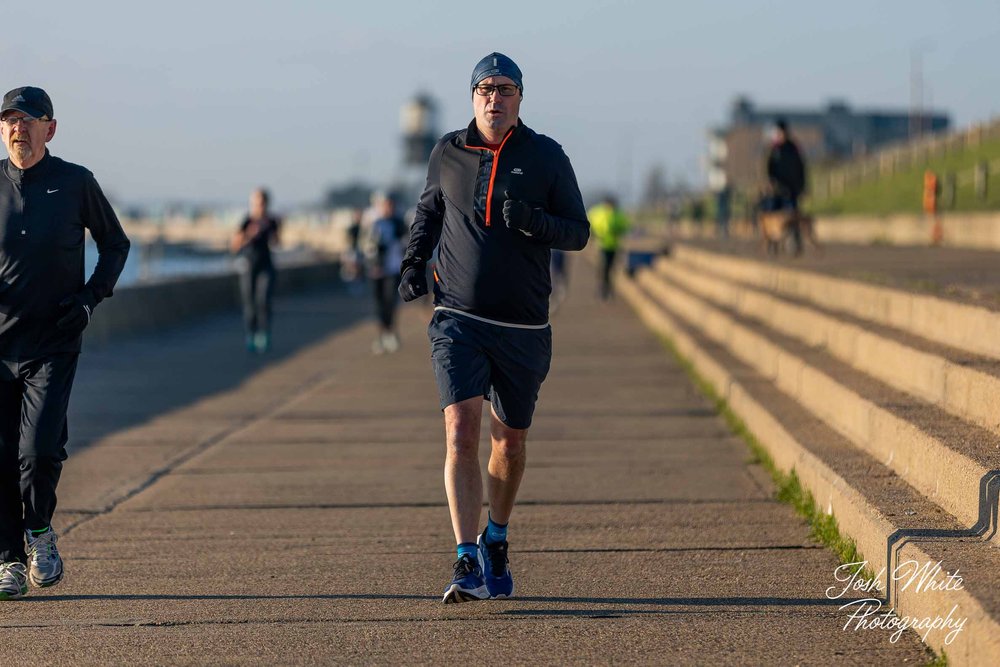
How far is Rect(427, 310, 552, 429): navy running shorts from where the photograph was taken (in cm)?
597

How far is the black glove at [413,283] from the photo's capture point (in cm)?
617

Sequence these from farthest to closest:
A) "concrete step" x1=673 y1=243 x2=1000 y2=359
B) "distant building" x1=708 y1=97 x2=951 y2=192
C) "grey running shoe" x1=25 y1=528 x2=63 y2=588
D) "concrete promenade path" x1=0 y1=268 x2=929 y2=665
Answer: "distant building" x1=708 y1=97 x2=951 y2=192 → "concrete step" x1=673 y1=243 x2=1000 y2=359 → "grey running shoe" x1=25 y1=528 x2=63 y2=588 → "concrete promenade path" x1=0 y1=268 x2=929 y2=665

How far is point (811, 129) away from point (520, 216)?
153 metres

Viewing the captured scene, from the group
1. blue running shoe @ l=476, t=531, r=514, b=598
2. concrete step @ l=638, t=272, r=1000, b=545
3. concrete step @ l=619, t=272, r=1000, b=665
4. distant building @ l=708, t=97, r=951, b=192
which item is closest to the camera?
concrete step @ l=619, t=272, r=1000, b=665

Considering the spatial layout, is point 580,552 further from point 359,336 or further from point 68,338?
point 359,336

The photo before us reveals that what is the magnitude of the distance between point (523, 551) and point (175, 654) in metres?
2.15

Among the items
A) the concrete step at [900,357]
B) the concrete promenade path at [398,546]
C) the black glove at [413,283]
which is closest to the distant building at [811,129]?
the concrete step at [900,357]

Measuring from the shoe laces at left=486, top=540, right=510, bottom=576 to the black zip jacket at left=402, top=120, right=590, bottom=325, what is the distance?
89 centimetres

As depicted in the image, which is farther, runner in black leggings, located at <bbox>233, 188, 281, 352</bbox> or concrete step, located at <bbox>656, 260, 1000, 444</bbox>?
runner in black leggings, located at <bbox>233, 188, 281, 352</bbox>

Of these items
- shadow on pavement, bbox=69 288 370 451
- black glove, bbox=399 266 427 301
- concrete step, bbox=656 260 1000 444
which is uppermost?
black glove, bbox=399 266 427 301

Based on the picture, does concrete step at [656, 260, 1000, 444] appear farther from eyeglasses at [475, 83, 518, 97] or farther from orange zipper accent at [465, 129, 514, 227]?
eyeglasses at [475, 83, 518, 97]

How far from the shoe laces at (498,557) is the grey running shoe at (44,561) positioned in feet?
5.85

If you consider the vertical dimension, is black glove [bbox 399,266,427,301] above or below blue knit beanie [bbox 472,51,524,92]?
below

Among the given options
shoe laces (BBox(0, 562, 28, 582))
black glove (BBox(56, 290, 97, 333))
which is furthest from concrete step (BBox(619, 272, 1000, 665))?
shoe laces (BBox(0, 562, 28, 582))
